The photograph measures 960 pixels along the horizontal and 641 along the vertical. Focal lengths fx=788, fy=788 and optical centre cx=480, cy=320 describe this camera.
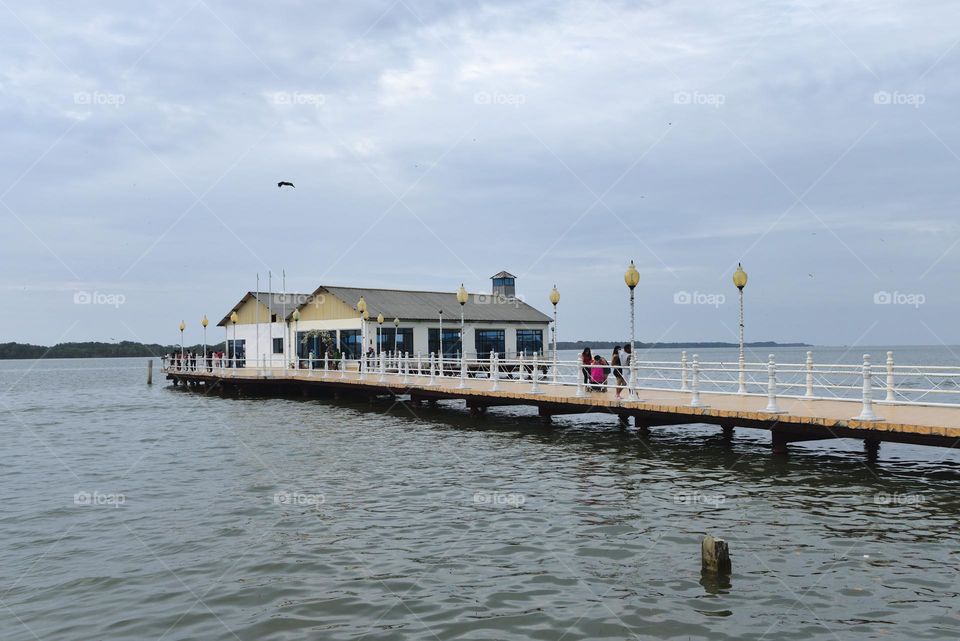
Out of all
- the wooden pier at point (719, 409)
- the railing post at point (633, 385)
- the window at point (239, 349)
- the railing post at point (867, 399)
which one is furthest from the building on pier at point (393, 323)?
the railing post at point (867, 399)

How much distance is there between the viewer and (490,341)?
162 ft

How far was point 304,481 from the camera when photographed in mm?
16391

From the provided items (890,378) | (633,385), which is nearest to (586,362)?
(633,385)

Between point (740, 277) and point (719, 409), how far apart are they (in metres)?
4.61

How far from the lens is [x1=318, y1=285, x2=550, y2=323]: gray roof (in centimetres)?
4738

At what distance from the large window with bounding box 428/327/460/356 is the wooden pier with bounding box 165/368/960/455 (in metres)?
10.4

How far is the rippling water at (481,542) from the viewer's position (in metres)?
8.51

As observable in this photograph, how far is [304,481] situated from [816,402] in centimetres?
1278

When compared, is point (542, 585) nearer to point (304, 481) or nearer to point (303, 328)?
point (304, 481)

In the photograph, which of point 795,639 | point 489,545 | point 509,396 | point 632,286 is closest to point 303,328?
point 509,396

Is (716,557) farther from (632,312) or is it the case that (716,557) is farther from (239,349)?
(239,349)

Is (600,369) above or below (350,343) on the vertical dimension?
below

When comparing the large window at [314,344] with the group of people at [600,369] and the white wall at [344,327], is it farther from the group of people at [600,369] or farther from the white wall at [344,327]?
the group of people at [600,369]

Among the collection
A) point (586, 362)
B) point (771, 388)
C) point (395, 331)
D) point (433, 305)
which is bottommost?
point (771, 388)
